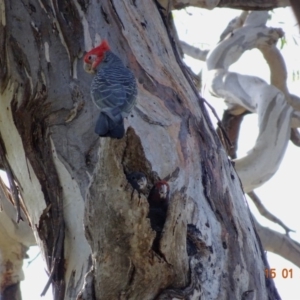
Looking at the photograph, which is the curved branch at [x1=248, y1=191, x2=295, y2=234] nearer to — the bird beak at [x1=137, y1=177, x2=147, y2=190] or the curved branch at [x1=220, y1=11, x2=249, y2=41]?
the curved branch at [x1=220, y1=11, x2=249, y2=41]

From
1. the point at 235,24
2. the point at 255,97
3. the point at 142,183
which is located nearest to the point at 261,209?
the point at 255,97

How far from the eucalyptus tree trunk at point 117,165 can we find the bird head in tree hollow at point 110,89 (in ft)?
0.21

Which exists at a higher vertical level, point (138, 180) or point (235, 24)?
point (235, 24)

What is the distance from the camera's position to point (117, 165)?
1.93 meters

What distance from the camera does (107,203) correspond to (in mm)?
1948

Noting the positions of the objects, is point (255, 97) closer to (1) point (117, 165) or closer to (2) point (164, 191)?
(2) point (164, 191)

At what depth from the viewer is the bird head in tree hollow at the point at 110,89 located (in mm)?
1903

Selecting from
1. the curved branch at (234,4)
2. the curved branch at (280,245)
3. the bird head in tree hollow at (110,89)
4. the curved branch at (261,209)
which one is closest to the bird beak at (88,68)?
the bird head in tree hollow at (110,89)

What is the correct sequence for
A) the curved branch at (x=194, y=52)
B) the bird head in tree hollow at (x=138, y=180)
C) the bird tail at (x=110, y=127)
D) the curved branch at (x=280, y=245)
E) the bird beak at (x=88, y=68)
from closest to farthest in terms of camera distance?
the bird tail at (x=110, y=127) < the bird head in tree hollow at (x=138, y=180) < the bird beak at (x=88, y=68) < the curved branch at (x=280, y=245) < the curved branch at (x=194, y=52)

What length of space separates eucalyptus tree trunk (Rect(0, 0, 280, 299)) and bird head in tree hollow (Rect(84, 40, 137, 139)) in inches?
2.5

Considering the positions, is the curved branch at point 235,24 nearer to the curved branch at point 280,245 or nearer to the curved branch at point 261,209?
the curved branch at point 261,209

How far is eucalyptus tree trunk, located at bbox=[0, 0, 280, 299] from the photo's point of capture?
1.96 meters

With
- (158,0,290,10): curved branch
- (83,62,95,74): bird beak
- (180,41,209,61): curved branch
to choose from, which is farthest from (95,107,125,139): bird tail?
(180,41,209,61): curved branch

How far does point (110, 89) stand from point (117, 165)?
16.6 inches
